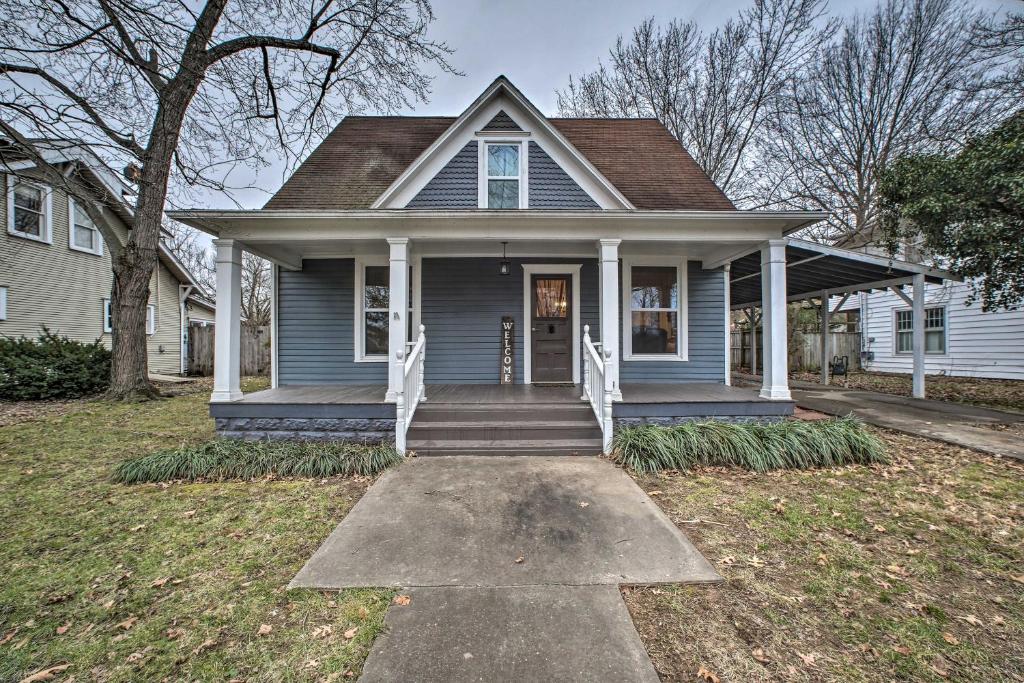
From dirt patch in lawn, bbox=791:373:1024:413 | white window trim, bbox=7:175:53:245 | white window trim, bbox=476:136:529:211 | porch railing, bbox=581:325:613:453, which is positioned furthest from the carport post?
white window trim, bbox=7:175:53:245

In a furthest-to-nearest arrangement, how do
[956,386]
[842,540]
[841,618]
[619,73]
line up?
1. [619,73]
2. [956,386]
3. [842,540]
4. [841,618]

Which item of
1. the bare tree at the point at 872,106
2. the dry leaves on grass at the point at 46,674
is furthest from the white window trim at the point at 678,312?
the bare tree at the point at 872,106

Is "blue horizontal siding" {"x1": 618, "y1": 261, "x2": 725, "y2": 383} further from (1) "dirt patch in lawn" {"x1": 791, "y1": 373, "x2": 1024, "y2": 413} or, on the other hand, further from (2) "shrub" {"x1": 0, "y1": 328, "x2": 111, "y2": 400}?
(2) "shrub" {"x1": 0, "y1": 328, "x2": 111, "y2": 400}

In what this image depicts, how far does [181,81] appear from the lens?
23.5ft

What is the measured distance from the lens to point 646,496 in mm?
3979

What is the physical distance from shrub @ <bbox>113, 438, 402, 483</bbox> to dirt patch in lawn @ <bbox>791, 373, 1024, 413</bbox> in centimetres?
1124

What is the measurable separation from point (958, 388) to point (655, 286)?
29.8ft

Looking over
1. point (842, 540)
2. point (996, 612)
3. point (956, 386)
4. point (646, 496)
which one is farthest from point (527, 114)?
point (956, 386)

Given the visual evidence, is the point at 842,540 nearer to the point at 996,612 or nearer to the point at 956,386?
the point at 996,612

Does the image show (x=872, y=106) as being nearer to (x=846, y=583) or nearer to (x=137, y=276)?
(x=846, y=583)

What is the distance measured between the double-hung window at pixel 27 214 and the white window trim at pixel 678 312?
1448 cm

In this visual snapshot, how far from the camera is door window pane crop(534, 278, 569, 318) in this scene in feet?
24.7

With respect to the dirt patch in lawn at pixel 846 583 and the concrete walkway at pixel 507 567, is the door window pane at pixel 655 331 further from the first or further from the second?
the concrete walkway at pixel 507 567

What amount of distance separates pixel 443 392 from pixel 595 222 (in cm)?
360
